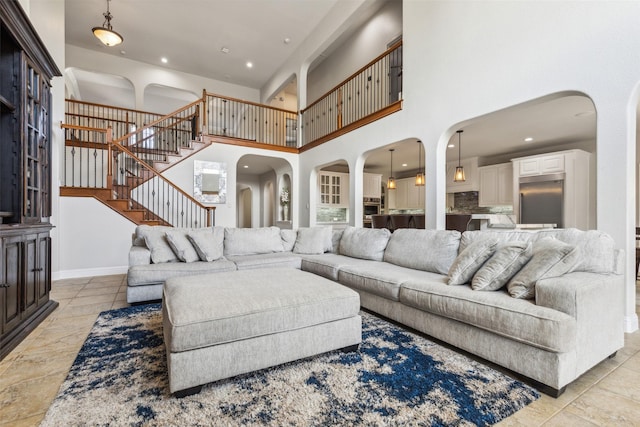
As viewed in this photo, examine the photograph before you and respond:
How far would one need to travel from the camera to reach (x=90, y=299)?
11.3 ft

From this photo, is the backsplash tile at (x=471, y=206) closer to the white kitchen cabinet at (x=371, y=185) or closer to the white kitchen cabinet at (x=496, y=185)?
the white kitchen cabinet at (x=496, y=185)

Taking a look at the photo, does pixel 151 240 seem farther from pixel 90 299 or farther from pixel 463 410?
pixel 463 410

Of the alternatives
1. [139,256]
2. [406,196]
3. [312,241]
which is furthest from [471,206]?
[139,256]

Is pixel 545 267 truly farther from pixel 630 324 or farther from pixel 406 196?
pixel 406 196

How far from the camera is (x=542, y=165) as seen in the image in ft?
20.6

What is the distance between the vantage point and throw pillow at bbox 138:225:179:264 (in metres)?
3.45

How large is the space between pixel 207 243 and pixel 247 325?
224cm

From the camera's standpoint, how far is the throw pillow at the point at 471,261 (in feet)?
7.24

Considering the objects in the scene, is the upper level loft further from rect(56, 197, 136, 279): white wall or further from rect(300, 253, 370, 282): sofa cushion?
rect(300, 253, 370, 282): sofa cushion

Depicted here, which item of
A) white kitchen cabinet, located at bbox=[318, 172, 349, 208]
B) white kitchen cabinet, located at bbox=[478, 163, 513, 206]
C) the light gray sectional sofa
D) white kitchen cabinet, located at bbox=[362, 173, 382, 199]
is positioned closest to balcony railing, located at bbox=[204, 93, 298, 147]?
white kitchen cabinet, located at bbox=[318, 172, 349, 208]

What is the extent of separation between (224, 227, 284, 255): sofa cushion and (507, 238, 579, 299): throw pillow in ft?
10.1

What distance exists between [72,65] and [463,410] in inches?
405

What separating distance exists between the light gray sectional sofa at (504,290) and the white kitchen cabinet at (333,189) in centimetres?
523

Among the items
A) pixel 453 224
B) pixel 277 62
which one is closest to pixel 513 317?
pixel 453 224
